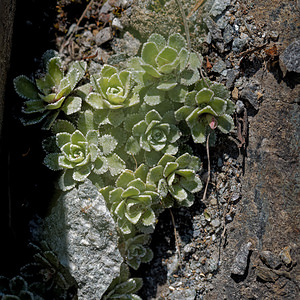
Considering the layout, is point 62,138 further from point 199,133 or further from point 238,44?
point 238,44

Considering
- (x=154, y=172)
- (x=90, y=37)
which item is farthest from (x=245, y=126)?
(x=90, y=37)

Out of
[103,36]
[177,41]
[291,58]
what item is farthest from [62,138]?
[291,58]

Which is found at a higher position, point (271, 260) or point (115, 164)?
point (115, 164)

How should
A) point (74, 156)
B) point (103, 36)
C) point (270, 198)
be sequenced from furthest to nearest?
point (103, 36) → point (270, 198) → point (74, 156)

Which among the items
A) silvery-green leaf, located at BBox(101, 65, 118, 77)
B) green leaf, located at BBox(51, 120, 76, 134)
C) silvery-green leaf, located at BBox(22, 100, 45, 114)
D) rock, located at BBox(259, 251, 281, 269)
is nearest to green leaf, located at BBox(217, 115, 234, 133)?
silvery-green leaf, located at BBox(101, 65, 118, 77)

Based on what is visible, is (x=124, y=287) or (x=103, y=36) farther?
(x=103, y=36)

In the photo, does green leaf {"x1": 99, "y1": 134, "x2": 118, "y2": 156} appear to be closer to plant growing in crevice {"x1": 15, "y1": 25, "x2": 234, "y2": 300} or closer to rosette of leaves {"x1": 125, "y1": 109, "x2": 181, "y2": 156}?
plant growing in crevice {"x1": 15, "y1": 25, "x2": 234, "y2": 300}

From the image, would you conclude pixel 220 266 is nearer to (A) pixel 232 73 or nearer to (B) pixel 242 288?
(B) pixel 242 288
